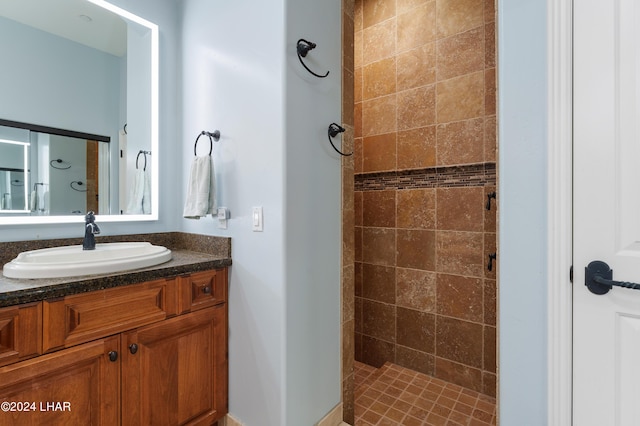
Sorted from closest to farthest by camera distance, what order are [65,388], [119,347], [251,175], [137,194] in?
[65,388]
[119,347]
[251,175]
[137,194]

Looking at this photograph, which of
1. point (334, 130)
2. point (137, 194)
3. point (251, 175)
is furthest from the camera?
point (137, 194)

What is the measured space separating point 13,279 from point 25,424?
0.50 m

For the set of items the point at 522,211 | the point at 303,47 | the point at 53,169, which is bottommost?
the point at 522,211

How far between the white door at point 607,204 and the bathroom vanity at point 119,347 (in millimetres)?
1471

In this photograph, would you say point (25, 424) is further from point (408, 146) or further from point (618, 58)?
point (408, 146)

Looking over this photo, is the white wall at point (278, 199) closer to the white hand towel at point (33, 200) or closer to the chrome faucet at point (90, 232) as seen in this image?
the chrome faucet at point (90, 232)

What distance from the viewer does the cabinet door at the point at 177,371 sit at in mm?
1244

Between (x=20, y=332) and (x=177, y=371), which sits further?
(x=177, y=371)

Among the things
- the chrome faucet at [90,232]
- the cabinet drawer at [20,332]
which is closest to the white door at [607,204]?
the cabinet drawer at [20,332]

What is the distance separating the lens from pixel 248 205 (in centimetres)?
148

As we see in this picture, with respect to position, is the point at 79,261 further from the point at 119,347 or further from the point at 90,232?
the point at 119,347

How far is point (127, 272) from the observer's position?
1.23 meters

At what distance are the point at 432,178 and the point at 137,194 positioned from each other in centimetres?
200

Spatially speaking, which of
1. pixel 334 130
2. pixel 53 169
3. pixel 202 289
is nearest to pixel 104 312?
pixel 202 289
